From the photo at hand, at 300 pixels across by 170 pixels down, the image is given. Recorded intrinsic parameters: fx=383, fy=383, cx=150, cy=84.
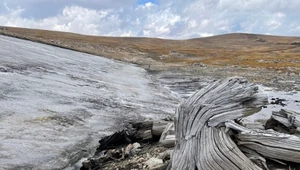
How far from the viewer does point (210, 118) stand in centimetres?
663

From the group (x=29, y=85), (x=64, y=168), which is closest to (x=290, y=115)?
(x=64, y=168)

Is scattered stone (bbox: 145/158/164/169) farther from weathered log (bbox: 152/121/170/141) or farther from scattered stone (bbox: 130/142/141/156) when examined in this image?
weathered log (bbox: 152/121/170/141)

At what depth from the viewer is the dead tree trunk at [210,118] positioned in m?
6.26

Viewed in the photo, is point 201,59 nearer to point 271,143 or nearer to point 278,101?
point 278,101

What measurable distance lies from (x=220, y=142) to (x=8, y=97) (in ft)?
43.4

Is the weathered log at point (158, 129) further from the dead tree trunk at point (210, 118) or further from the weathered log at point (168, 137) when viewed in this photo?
the dead tree trunk at point (210, 118)

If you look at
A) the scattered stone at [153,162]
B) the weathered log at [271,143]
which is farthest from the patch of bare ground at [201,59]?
the weathered log at [271,143]

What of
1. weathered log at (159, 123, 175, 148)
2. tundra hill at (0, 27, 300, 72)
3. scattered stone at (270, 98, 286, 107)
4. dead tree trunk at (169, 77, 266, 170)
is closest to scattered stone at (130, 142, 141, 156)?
weathered log at (159, 123, 175, 148)

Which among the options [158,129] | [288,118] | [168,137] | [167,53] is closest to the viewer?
[288,118]

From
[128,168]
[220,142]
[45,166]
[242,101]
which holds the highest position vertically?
[242,101]

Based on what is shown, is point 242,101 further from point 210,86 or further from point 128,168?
point 128,168

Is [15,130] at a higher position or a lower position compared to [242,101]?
lower

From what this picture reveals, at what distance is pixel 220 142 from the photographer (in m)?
6.32

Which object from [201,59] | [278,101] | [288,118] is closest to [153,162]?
[288,118]
